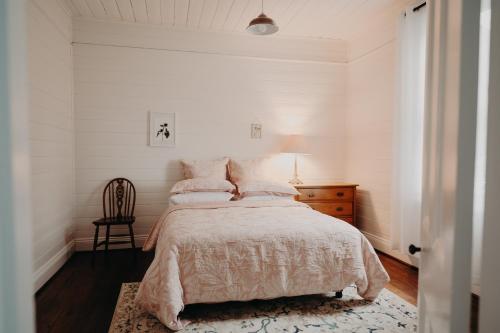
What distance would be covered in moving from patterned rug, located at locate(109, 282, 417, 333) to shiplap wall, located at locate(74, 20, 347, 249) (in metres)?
1.85

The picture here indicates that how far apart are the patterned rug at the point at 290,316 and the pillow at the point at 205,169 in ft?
5.52

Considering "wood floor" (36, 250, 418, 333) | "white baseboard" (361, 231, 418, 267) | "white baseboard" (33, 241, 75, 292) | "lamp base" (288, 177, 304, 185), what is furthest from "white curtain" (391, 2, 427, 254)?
"white baseboard" (33, 241, 75, 292)

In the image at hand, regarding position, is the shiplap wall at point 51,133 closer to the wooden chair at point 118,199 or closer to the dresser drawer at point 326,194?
the wooden chair at point 118,199

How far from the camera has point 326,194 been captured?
4230 mm

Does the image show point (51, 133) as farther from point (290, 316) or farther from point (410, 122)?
point (410, 122)

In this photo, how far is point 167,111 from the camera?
426cm

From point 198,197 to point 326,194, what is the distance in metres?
1.66

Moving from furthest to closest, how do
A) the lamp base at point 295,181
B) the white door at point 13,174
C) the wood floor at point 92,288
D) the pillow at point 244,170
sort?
the lamp base at point 295,181, the pillow at point 244,170, the wood floor at point 92,288, the white door at point 13,174

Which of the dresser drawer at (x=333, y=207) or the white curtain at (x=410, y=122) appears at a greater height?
A: the white curtain at (x=410, y=122)

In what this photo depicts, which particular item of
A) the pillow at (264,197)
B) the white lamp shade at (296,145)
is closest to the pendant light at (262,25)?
the white lamp shade at (296,145)

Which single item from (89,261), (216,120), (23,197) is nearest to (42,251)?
(89,261)

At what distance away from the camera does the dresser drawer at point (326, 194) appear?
4191 mm

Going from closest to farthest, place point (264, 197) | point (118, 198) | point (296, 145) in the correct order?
point (264, 197) → point (118, 198) → point (296, 145)

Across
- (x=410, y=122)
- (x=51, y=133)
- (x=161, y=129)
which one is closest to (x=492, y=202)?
(x=410, y=122)
